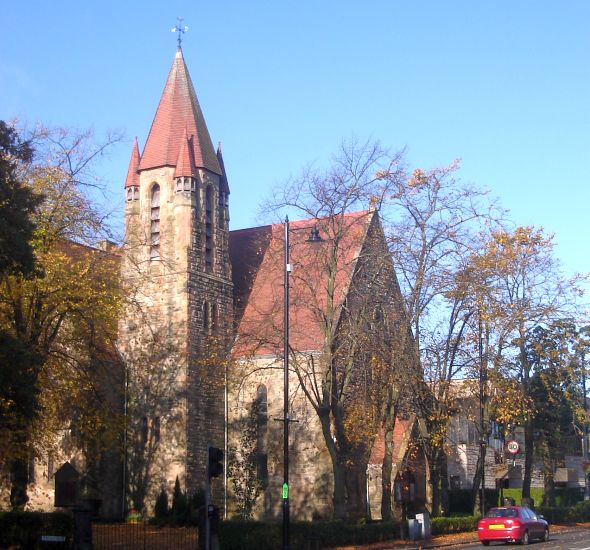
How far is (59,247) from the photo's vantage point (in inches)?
1192

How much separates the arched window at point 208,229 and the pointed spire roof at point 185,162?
63.1 inches

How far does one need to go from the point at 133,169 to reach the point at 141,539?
21.0 metres

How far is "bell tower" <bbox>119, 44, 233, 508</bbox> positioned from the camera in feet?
133

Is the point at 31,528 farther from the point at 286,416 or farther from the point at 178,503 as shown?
the point at 178,503

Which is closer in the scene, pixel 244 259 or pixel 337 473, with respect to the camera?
pixel 337 473

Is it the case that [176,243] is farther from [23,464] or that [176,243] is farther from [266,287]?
[23,464]

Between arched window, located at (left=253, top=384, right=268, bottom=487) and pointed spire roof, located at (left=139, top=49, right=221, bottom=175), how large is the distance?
11.3 metres

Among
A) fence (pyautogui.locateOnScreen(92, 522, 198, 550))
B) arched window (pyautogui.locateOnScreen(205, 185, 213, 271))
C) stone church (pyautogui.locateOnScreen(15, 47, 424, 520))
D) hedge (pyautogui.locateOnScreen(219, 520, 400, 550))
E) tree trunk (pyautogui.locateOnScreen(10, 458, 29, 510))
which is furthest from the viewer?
arched window (pyautogui.locateOnScreen(205, 185, 213, 271))

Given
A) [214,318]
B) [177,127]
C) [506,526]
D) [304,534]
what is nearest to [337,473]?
[304,534]

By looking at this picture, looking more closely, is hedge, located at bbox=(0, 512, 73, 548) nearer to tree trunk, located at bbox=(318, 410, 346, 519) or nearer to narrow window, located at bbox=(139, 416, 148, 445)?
tree trunk, located at bbox=(318, 410, 346, 519)

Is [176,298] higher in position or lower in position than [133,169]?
→ lower

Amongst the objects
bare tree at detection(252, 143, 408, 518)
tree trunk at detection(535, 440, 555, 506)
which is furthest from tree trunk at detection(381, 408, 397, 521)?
tree trunk at detection(535, 440, 555, 506)

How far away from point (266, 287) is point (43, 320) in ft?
61.9

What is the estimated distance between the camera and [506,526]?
101 feet
